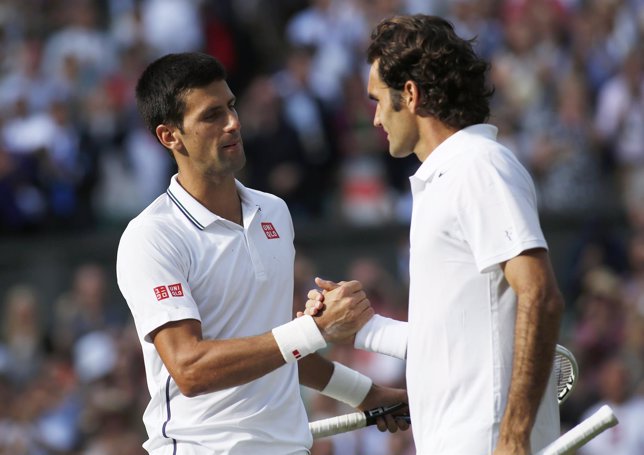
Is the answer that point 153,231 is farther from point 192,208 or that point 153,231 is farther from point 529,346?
point 529,346

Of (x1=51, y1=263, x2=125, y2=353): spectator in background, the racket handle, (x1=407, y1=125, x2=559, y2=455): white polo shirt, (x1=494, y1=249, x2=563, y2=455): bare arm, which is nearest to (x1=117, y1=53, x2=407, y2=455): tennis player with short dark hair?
(x1=407, y1=125, x2=559, y2=455): white polo shirt

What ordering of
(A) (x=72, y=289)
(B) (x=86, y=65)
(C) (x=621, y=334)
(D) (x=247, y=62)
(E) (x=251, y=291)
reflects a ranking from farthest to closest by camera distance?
(D) (x=247, y=62) → (B) (x=86, y=65) → (A) (x=72, y=289) → (C) (x=621, y=334) → (E) (x=251, y=291)

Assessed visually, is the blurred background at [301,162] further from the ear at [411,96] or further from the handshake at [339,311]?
the ear at [411,96]

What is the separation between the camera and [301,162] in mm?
13227

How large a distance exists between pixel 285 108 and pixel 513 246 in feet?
30.3

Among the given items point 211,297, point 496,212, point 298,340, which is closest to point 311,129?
point 211,297

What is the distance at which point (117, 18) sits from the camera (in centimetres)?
1526

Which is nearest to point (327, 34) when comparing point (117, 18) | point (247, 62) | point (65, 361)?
point (247, 62)

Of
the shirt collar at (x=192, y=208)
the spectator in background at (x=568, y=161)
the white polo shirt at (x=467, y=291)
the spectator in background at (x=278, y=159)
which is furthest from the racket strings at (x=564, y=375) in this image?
the spectator in background at (x=278, y=159)

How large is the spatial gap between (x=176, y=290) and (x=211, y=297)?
18 cm

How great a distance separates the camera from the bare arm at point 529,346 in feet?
14.2

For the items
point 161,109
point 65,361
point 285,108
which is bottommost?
point 65,361

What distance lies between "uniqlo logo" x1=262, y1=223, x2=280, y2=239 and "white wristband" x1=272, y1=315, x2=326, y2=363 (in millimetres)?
609

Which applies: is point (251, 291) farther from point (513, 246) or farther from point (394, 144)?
point (513, 246)
